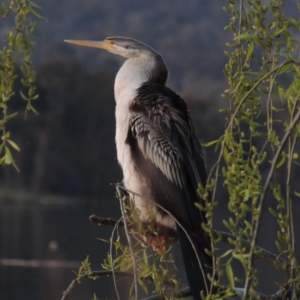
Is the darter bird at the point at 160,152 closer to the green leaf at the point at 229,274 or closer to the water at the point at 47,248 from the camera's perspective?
the green leaf at the point at 229,274

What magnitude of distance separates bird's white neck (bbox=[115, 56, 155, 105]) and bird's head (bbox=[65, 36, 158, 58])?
0.20ft

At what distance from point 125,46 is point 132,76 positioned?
35 centimetres

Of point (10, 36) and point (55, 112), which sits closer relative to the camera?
point (10, 36)

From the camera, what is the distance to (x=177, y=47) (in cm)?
5047

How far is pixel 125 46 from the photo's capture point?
160 inches

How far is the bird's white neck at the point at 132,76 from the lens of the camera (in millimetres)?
3623

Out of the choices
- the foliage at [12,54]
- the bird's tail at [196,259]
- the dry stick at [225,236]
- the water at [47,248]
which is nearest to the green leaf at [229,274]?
the dry stick at [225,236]

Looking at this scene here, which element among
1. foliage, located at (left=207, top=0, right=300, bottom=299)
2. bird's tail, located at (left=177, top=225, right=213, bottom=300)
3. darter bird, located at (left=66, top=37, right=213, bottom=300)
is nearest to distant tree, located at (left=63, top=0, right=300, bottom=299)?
foliage, located at (left=207, top=0, right=300, bottom=299)

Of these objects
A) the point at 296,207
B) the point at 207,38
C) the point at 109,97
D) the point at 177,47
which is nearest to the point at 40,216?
the point at 109,97

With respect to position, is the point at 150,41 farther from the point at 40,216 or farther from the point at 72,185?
the point at 40,216

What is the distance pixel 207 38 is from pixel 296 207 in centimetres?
2296

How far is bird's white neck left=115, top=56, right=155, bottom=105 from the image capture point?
11.9 ft

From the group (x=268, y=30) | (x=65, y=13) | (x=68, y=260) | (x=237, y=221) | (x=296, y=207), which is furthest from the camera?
(x=65, y=13)

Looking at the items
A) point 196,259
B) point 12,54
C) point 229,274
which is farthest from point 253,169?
point 196,259
